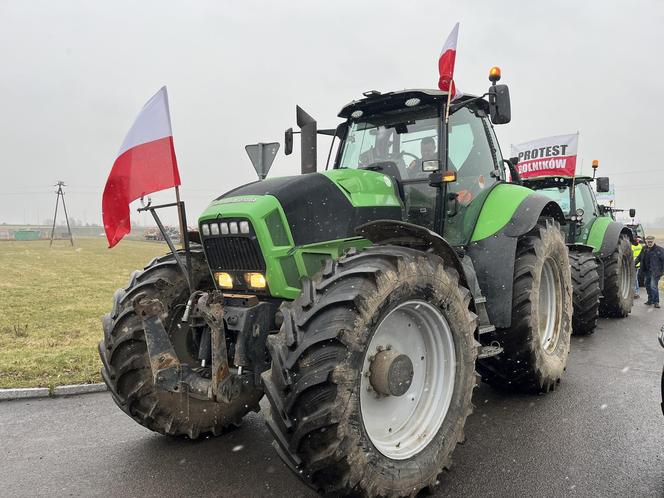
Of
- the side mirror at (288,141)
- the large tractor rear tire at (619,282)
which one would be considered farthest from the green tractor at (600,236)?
the side mirror at (288,141)

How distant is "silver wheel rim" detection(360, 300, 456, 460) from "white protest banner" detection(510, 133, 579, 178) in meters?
8.01

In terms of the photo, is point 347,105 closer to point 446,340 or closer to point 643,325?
point 446,340

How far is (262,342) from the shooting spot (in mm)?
3127

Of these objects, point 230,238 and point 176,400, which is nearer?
point 230,238

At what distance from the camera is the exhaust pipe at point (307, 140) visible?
3.97 metres

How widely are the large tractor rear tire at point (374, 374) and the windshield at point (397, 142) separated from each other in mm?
1433

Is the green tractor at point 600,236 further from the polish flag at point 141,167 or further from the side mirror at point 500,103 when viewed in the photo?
the polish flag at point 141,167

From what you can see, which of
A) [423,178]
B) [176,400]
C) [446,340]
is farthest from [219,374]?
[423,178]

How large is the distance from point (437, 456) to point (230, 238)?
6.19 feet

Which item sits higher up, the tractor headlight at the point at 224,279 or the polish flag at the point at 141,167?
the polish flag at the point at 141,167

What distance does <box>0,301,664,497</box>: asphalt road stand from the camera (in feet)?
10.2

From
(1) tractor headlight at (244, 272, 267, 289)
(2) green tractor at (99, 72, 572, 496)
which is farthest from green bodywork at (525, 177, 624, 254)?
(1) tractor headlight at (244, 272, 267, 289)

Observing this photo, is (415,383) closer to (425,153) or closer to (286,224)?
(286,224)

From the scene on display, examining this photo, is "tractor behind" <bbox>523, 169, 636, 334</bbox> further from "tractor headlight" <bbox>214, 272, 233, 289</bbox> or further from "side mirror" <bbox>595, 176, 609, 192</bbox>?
"tractor headlight" <bbox>214, 272, 233, 289</bbox>
